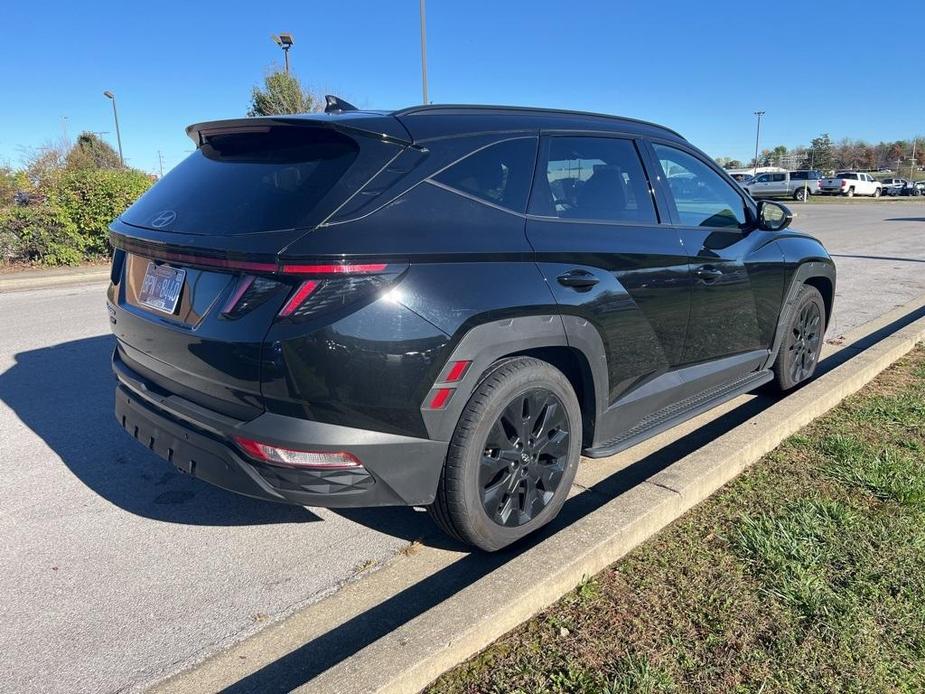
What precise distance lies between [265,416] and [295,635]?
79 cm

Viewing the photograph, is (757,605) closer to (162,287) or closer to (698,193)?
(698,193)

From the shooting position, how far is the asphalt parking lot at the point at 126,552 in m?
2.34

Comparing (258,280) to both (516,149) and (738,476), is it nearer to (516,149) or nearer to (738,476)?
(516,149)

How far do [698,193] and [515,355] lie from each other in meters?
1.88

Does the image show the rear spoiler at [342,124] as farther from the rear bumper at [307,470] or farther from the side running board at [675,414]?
the side running board at [675,414]

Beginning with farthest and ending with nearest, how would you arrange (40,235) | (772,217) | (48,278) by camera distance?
(40,235) < (48,278) < (772,217)

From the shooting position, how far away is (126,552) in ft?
9.55

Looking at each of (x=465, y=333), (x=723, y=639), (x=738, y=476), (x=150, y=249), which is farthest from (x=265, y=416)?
(x=738, y=476)

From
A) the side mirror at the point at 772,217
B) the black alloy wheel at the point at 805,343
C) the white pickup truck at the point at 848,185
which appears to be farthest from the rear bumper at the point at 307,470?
the white pickup truck at the point at 848,185

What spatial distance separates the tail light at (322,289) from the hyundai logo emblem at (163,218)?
0.85m

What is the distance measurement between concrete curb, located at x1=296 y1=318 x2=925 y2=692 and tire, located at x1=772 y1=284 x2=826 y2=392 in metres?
0.69

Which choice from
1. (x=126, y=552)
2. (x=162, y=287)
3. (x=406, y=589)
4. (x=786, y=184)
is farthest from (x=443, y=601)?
(x=786, y=184)

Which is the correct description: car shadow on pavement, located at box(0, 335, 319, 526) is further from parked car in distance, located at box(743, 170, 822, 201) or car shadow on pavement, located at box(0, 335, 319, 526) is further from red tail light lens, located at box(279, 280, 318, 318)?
parked car in distance, located at box(743, 170, 822, 201)

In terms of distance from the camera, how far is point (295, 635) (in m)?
2.41
